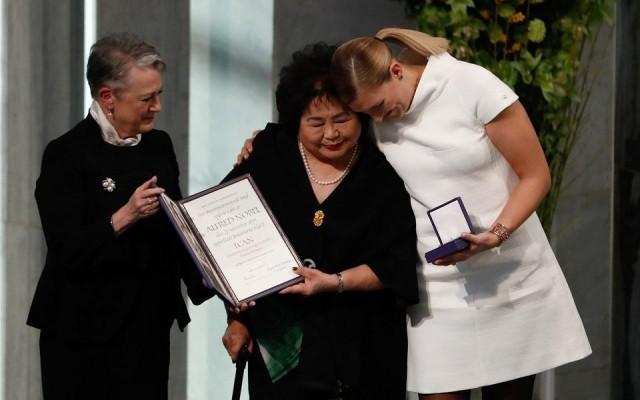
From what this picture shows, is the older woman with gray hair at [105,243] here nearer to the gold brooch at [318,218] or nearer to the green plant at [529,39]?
the gold brooch at [318,218]

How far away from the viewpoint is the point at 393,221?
13.9 ft

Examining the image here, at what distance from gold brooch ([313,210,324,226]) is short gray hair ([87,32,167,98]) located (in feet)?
2.08

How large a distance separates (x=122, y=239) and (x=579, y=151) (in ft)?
8.42

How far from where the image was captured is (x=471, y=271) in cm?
426

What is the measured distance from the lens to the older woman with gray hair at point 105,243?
424cm

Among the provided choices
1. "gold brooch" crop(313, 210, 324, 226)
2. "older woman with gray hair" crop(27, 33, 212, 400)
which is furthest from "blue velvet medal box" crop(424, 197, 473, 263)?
"older woman with gray hair" crop(27, 33, 212, 400)

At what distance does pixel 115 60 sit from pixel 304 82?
550 millimetres

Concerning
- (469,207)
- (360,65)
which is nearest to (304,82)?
(360,65)

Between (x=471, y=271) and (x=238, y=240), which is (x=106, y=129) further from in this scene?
(x=471, y=271)

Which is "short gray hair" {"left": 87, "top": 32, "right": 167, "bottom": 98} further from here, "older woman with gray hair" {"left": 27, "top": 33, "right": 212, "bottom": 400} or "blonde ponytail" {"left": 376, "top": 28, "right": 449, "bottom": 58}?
"blonde ponytail" {"left": 376, "top": 28, "right": 449, "bottom": 58}

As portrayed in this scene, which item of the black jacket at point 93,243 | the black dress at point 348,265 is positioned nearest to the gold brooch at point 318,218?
the black dress at point 348,265

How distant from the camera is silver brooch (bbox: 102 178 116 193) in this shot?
4270 mm

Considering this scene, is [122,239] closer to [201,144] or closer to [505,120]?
[505,120]

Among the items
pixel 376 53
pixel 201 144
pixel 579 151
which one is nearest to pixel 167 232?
pixel 376 53
